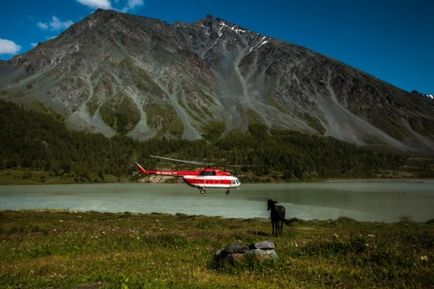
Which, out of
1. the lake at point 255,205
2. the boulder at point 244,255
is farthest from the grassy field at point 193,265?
the lake at point 255,205

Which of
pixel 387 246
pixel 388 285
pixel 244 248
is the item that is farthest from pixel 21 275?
pixel 387 246

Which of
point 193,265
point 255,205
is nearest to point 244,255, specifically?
point 193,265

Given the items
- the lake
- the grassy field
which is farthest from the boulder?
the lake

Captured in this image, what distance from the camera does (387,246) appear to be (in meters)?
21.5

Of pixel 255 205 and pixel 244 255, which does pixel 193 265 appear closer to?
pixel 244 255

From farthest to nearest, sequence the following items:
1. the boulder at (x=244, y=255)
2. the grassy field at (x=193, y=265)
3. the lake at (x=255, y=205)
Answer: the lake at (x=255, y=205) < the boulder at (x=244, y=255) < the grassy field at (x=193, y=265)

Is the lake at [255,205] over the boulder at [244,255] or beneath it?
beneath

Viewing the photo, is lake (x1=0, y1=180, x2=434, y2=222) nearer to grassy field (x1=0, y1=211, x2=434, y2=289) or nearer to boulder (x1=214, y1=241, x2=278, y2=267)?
grassy field (x1=0, y1=211, x2=434, y2=289)

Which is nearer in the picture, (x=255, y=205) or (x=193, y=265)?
(x=193, y=265)

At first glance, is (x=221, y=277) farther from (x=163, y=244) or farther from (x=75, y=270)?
(x=163, y=244)

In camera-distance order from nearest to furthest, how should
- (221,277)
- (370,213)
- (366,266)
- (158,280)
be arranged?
1. (158,280)
2. (221,277)
3. (366,266)
4. (370,213)

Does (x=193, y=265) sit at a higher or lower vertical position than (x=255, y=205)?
higher

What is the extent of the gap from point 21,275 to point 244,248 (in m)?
9.81

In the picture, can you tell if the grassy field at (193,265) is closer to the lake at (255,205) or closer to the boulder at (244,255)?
the boulder at (244,255)
